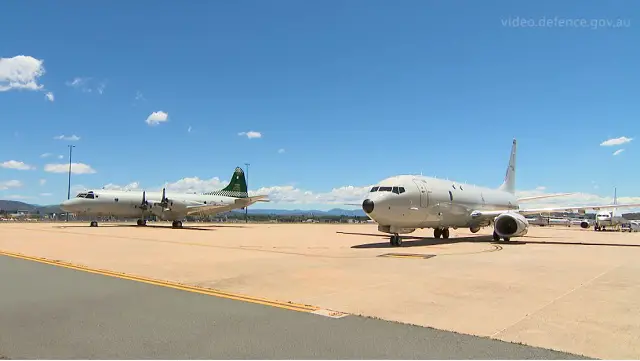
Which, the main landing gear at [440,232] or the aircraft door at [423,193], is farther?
the main landing gear at [440,232]

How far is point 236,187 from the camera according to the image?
60125 millimetres

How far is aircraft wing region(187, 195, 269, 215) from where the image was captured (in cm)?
5147

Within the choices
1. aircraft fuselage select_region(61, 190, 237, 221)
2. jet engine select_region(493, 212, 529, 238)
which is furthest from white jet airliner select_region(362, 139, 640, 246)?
aircraft fuselage select_region(61, 190, 237, 221)

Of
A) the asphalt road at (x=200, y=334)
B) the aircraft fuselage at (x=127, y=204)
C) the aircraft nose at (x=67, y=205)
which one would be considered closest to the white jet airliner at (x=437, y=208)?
the asphalt road at (x=200, y=334)

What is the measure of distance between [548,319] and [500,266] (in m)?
7.41

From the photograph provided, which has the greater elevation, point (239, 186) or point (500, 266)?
point (239, 186)

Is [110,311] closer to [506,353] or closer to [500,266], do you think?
[506,353]

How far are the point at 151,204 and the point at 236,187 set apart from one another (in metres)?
13.8

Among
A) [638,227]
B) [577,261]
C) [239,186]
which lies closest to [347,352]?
[577,261]

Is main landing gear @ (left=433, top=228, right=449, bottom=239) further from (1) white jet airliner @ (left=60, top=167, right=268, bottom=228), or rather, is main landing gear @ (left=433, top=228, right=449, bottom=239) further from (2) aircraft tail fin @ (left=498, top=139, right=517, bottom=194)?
(1) white jet airliner @ (left=60, top=167, right=268, bottom=228)

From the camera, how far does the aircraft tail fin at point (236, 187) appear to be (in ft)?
193

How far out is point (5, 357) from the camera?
16.5 feet

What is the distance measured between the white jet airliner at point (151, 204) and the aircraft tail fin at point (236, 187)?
717 mm

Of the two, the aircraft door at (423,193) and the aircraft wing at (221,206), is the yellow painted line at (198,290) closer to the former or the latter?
the aircraft door at (423,193)
